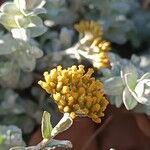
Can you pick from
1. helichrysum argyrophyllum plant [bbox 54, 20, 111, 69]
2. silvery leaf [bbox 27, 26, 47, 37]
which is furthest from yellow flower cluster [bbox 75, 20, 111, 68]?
silvery leaf [bbox 27, 26, 47, 37]

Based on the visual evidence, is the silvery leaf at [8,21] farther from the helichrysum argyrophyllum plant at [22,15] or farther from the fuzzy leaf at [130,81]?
the fuzzy leaf at [130,81]

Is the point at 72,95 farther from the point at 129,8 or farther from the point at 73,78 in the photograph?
the point at 129,8

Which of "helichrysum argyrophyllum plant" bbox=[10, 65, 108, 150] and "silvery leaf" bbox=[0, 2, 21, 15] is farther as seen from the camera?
"silvery leaf" bbox=[0, 2, 21, 15]

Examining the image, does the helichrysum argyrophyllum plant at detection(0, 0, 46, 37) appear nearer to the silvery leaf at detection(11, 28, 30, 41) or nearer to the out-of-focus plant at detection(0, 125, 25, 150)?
the silvery leaf at detection(11, 28, 30, 41)

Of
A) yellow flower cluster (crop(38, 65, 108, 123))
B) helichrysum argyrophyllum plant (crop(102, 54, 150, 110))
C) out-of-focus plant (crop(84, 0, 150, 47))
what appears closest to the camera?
yellow flower cluster (crop(38, 65, 108, 123))

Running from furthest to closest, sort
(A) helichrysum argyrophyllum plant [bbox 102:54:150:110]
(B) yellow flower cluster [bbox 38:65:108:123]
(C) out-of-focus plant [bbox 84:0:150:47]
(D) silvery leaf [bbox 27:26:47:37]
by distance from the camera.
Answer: (C) out-of-focus plant [bbox 84:0:150:47]
(D) silvery leaf [bbox 27:26:47:37]
(A) helichrysum argyrophyllum plant [bbox 102:54:150:110]
(B) yellow flower cluster [bbox 38:65:108:123]

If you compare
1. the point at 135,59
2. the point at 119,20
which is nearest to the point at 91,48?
the point at 135,59
